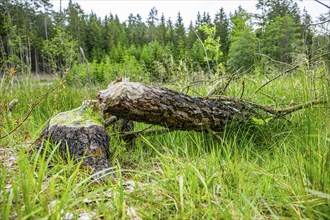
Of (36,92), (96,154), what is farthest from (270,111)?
(36,92)

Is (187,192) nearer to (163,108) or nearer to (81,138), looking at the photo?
(163,108)

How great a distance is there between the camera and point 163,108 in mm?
2279

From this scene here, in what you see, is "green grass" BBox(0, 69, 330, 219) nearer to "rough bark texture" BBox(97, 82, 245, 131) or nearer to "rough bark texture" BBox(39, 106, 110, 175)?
"rough bark texture" BBox(39, 106, 110, 175)

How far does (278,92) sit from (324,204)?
114 inches

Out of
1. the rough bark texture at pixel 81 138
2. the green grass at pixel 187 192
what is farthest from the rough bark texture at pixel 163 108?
the green grass at pixel 187 192

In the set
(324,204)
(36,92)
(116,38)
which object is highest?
(116,38)

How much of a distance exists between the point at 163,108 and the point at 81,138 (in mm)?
773

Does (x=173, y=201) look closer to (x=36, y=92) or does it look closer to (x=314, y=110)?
(x=314, y=110)

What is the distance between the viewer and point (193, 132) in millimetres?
2846

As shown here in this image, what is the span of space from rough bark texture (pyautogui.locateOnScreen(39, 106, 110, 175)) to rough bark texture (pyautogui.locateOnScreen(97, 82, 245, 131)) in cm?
23

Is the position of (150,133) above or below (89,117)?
below

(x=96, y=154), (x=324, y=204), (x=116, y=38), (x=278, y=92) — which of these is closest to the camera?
(x=324, y=204)

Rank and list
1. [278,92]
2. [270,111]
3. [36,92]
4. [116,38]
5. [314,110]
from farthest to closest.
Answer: [116,38]
[36,92]
[278,92]
[270,111]
[314,110]

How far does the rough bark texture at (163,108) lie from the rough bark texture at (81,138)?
0.76ft
